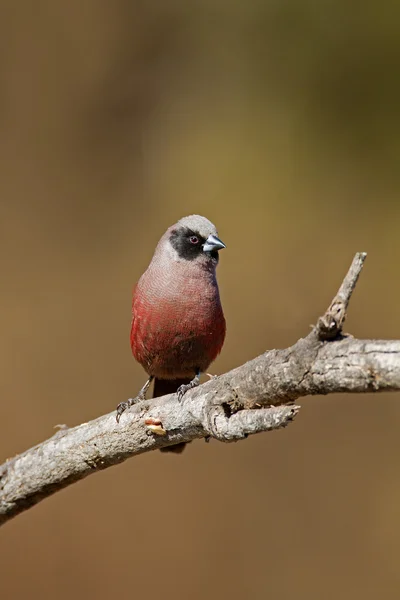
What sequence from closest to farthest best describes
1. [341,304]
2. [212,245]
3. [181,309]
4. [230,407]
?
Answer: [341,304] → [230,407] → [181,309] → [212,245]

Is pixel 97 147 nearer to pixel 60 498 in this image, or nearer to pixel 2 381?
pixel 2 381

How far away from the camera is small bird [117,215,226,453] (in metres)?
4.47

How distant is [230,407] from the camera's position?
3.08 m

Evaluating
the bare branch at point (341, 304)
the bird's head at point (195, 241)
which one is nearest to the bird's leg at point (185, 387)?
the bird's head at point (195, 241)

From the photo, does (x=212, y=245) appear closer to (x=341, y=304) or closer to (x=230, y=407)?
(x=230, y=407)

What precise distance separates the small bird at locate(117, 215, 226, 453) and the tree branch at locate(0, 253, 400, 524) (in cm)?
41

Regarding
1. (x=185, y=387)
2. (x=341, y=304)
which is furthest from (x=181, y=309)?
(x=341, y=304)

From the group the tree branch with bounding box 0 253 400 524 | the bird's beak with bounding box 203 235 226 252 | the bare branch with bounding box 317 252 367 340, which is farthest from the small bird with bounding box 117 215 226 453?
the bare branch with bounding box 317 252 367 340

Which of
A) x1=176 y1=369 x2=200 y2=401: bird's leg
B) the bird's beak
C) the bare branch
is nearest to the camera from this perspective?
the bare branch

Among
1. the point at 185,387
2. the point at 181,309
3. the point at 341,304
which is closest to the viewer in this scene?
the point at 341,304

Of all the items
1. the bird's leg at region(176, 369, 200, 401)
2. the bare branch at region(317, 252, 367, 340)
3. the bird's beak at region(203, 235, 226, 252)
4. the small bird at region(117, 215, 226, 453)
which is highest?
the bird's beak at region(203, 235, 226, 252)

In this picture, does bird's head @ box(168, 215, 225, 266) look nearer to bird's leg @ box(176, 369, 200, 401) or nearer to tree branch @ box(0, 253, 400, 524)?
bird's leg @ box(176, 369, 200, 401)

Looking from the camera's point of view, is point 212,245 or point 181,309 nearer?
point 181,309

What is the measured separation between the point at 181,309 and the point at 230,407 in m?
1.45
